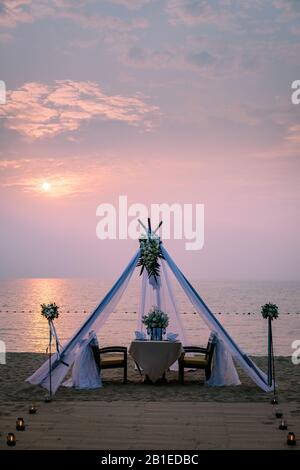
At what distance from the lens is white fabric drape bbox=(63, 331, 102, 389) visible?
10.6 m

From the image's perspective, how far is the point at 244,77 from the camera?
14.9 metres

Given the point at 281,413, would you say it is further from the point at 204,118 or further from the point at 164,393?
the point at 204,118

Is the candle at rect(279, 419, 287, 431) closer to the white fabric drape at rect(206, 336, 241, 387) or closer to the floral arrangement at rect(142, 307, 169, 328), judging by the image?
the white fabric drape at rect(206, 336, 241, 387)

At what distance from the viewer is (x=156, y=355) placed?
11.0 meters

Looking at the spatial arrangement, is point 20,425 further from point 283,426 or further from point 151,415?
point 283,426

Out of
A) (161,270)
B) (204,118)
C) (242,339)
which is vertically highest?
(204,118)

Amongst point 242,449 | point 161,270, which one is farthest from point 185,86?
point 242,449

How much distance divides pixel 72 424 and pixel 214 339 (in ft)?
14.2

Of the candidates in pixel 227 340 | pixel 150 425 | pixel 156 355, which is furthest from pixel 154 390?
pixel 150 425

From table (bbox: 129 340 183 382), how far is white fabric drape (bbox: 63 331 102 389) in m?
0.83

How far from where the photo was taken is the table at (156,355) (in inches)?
429

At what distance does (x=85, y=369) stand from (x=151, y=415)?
3016mm

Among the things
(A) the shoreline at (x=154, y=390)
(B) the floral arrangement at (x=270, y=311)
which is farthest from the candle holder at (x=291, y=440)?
(B) the floral arrangement at (x=270, y=311)

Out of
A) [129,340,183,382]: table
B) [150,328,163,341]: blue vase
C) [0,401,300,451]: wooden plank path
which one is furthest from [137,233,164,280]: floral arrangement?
[0,401,300,451]: wooden plank path
